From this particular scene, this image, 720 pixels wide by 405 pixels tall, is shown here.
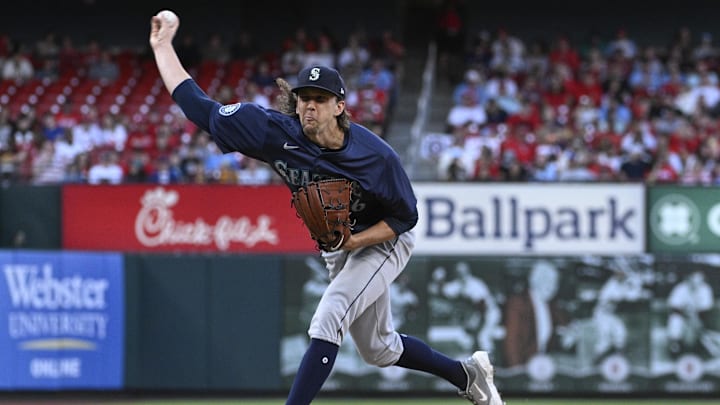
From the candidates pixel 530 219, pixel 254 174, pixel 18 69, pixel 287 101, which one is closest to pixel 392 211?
pixel 287 101

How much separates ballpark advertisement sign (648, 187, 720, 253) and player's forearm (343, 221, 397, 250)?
6590 millimetres

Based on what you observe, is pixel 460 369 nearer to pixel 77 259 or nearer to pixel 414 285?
pixel 414 285

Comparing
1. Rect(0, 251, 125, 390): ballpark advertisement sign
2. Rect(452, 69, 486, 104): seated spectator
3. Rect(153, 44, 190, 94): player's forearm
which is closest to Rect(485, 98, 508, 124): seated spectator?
Rect(452, 69, 486, 104): seated spectator

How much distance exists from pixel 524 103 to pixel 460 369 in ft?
32.2

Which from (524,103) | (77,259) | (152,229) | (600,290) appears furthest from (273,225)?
(524,103)

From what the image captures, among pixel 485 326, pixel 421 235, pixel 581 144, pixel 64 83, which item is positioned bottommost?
pixel 485 326

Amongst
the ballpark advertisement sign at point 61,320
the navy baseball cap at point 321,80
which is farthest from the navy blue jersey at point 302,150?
the ballpark advertisement sign at point 61,320

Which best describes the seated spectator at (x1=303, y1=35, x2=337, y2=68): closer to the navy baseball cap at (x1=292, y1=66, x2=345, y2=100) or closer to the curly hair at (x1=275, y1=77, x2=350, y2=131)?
the curly hair at (x1=275, y1=77, x2=350, y2=131)

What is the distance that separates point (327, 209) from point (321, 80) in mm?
561

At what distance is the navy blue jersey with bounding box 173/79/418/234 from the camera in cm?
550

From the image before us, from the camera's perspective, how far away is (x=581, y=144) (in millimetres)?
13977

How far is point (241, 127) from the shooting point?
18.1 feet

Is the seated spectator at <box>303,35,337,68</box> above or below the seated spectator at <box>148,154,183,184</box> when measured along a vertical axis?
above

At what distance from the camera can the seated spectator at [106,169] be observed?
1302 cm
